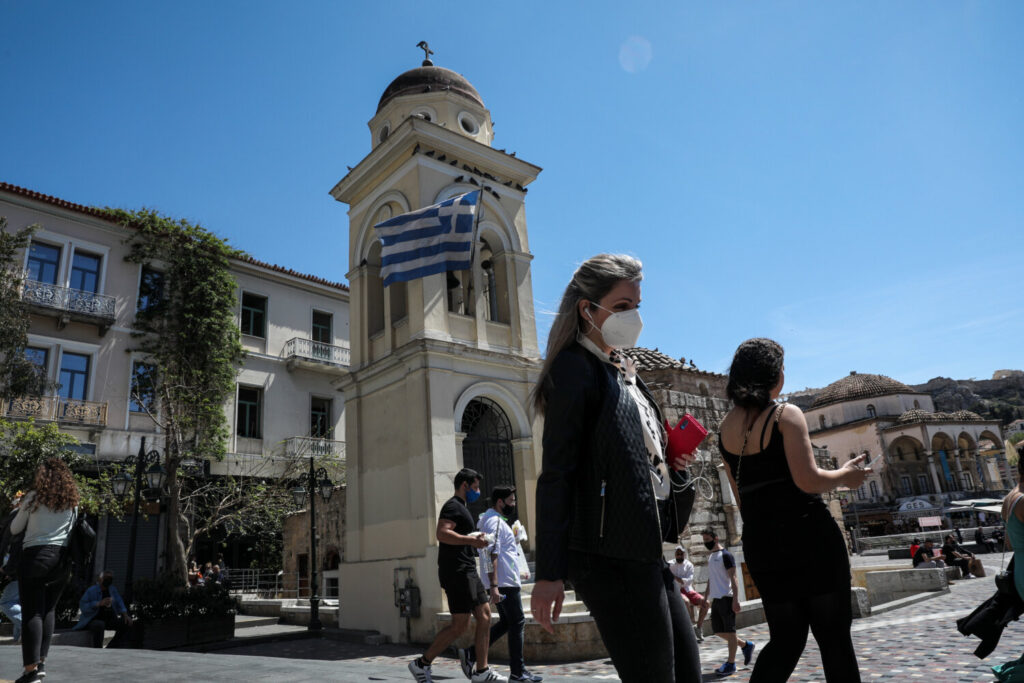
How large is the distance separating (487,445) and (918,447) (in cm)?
5726

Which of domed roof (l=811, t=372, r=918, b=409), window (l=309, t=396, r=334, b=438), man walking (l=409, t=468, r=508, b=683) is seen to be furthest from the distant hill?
man walking (l=409, t=468, r=508, b=683)

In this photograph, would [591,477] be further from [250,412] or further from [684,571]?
[250,412]

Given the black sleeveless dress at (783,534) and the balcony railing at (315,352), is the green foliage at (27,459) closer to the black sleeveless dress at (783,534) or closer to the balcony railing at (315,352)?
the balcony railing at (315,352)

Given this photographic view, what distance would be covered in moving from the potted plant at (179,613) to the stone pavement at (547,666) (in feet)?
6.63

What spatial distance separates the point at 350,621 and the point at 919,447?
5871 cm

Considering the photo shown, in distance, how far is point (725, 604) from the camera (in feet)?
23.7

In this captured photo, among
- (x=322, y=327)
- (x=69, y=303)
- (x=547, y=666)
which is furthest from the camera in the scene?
(x=322, y=327)

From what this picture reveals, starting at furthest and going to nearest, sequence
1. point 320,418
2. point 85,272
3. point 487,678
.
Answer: point 320,418, point 85,272, point 487,678

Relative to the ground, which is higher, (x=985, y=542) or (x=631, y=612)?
(x=631, y=612)

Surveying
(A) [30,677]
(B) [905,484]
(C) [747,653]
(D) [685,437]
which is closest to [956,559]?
(C) [747,653]

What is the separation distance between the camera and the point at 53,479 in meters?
5.23

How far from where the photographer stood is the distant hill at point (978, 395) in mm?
82188

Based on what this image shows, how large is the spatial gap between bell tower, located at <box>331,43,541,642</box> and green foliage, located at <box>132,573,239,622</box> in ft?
7.37

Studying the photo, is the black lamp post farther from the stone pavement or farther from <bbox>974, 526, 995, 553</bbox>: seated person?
<bbox>974, 526, 995, 553</bbox>: seated person
